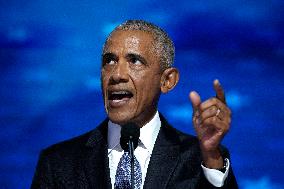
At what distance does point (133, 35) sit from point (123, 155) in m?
0.37

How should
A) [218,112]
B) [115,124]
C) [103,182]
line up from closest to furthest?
[218,112], [103,182], [115,124]

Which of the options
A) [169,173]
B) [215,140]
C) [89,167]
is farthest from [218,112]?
[89,167]

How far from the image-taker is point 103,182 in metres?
1.99

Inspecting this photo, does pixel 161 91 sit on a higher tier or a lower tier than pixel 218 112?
higher

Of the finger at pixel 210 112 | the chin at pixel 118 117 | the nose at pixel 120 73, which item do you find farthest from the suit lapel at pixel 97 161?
the finger at pixel 210 112

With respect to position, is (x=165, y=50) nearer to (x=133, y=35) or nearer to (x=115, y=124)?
(x=133, y=35)

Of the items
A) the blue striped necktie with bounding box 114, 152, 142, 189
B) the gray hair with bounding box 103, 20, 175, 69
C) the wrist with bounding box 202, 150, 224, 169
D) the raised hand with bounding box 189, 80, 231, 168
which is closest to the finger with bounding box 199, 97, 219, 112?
the raised hand with bounding box 189, 80, 231, 168

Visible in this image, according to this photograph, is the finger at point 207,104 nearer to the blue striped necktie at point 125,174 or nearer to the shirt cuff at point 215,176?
the shirt cuff at point 215,176

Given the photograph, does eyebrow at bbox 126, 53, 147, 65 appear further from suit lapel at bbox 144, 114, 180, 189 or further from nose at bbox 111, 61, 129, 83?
suit lapel at bbox 144, 114, 180, 189

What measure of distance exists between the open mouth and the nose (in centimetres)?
4

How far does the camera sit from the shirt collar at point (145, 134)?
2.10 meters

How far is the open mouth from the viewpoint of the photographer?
201 cm

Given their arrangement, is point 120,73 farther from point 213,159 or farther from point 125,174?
point 213,159

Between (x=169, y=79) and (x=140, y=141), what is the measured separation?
245 millimetres
